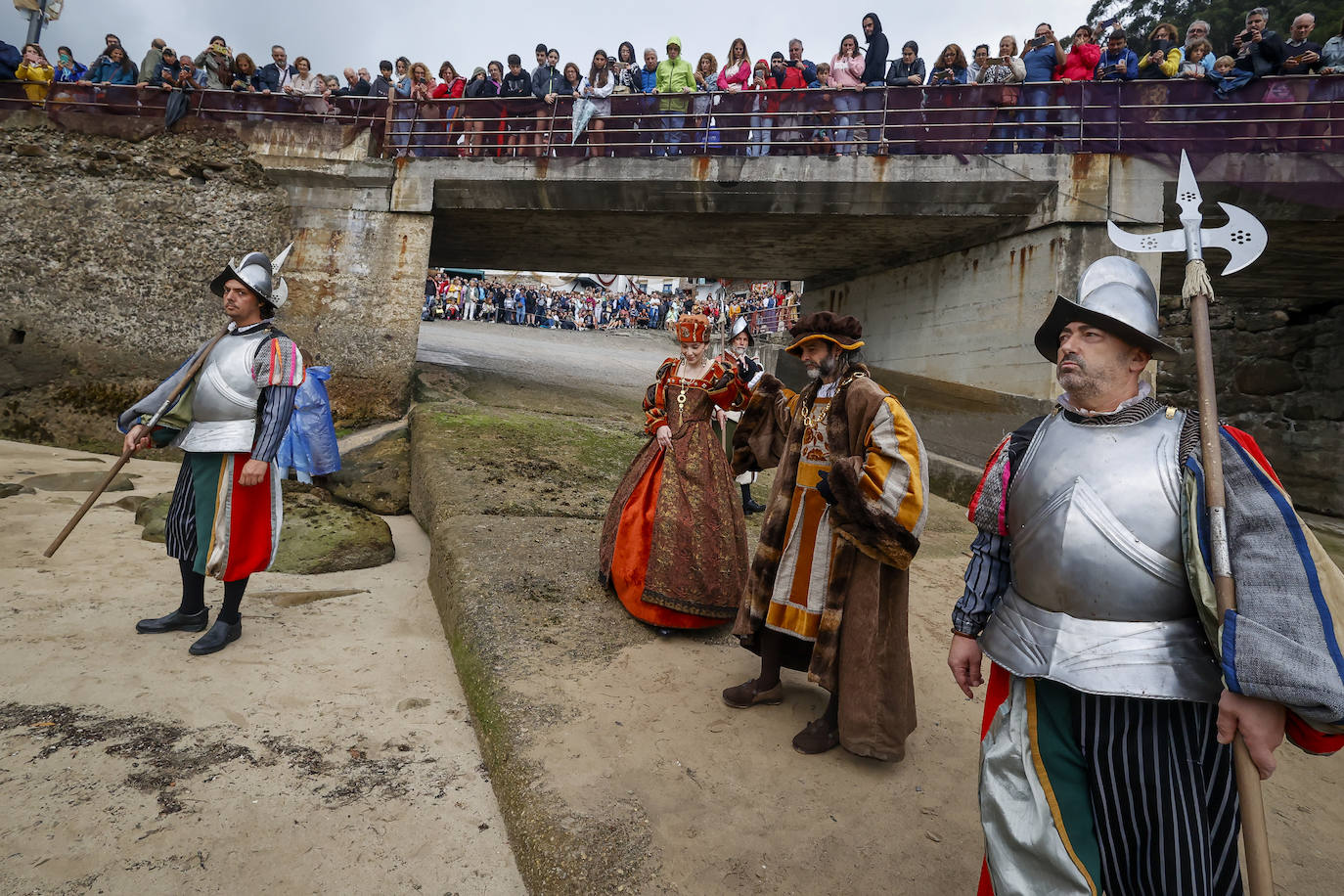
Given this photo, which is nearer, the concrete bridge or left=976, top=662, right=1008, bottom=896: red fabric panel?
left=976, top=662, right=1008, bottom=896: red fabric panel

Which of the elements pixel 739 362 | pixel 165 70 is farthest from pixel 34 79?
pixel 739 362

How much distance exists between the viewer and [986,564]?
1907 mm

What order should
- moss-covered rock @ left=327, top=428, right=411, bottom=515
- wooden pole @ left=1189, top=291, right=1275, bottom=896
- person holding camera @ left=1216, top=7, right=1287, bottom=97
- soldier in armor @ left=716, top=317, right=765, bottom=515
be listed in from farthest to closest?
person holding camera @ left=1216, top=7, right=1287, bottom=97 → moss-covered rock @ left=327, top=428, right=411, bottom=515 → soldier in armor @ left=716, top=317, right=765, bottom=515 → wooden pole @ left=1189, top=291, right=1275, bottom=896

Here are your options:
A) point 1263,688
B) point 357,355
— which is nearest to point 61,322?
point 357,355

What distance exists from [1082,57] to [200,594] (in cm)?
904

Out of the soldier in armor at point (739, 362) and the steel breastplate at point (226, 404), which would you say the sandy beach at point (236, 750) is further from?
the soldier in armor at point (739, 362)

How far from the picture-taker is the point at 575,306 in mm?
26922

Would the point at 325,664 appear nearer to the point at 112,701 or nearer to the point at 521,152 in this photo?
the point at 112,701

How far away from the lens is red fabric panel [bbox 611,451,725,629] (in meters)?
3.65

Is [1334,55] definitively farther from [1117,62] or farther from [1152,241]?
[1152,241]

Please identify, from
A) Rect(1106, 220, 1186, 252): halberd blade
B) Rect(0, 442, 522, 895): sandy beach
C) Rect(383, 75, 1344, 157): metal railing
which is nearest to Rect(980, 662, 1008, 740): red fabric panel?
Rect(1106, 220, 1186, 252): halberd blade

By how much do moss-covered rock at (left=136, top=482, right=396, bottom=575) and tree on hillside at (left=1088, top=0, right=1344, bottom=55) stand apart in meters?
15.3

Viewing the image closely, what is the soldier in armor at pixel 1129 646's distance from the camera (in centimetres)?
140

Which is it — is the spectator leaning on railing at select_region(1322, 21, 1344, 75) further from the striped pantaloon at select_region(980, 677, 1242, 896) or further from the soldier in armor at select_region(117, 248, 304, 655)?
the soldier in armor at select_region(117, 248, 304, 655)
